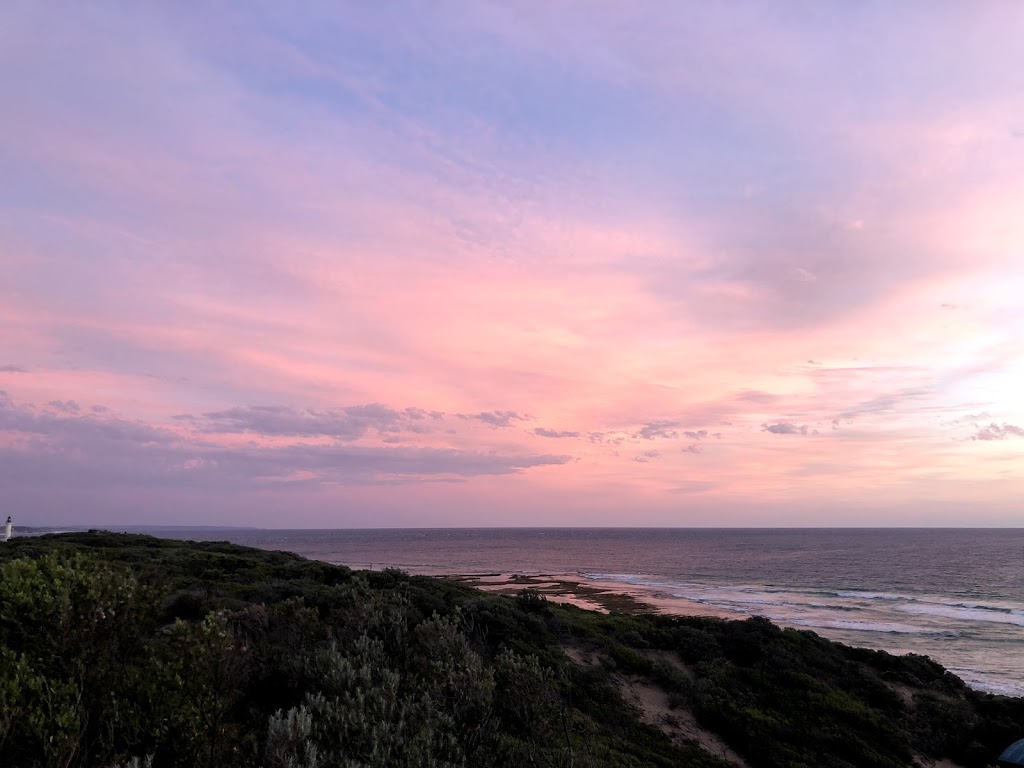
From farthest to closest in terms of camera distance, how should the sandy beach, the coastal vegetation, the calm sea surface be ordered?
1. the sandy beach
2. the calm sea surface
3. the coastal vegetation

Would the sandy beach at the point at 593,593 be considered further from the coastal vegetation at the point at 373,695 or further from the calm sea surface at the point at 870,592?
the coastal vegetation at the point at 373,695

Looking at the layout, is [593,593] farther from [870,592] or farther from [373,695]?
[373,695]

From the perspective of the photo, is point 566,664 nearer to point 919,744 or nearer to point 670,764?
point 670,764

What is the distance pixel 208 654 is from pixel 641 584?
63.6 metres

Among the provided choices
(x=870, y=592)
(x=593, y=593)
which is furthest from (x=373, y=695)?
(x=870, y=592)

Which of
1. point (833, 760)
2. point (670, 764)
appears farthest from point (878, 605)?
point (670, 764)

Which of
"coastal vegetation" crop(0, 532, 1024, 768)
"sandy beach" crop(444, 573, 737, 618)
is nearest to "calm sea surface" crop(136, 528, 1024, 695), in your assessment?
"sandy beach" crop(444, 573, 737, 618)

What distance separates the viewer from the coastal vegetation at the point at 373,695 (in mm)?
6266

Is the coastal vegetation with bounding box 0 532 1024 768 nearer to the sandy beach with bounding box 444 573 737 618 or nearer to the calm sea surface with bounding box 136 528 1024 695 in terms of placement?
the calm sea surface with bounding box 136 528 1024 695

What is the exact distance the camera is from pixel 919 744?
62.1 feet

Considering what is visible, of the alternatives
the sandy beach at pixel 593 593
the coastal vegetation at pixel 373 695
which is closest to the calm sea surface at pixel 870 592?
the sandy beach at pixel 593 593

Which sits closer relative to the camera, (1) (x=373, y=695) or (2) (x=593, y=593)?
(1) (x=373, y=695)

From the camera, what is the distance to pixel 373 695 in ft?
23.7

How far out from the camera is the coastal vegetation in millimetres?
6266
